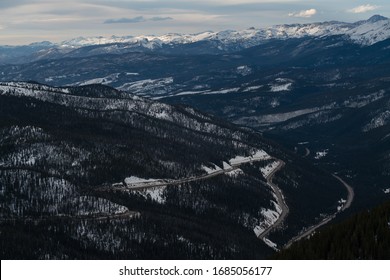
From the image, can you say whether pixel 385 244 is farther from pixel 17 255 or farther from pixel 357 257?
pixel 17 255

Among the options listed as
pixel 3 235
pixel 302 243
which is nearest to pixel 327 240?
pixel 302 243

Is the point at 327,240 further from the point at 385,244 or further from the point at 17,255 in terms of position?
the point at 17,255
